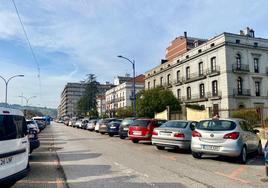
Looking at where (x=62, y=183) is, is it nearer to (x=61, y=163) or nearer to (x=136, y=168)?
(x=136, y=168)

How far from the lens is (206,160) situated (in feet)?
37.3

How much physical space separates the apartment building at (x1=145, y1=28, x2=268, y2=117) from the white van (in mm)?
41009

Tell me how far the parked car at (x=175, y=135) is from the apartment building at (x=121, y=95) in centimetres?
6531

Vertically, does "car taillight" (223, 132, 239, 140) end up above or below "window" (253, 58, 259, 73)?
below

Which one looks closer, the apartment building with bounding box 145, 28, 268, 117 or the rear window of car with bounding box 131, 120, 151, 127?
the rear window of car with bounding box 131, 120, 151, 127

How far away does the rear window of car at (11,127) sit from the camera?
19.6ft

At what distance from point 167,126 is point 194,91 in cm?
4053

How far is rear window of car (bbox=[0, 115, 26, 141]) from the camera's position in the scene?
235 inches

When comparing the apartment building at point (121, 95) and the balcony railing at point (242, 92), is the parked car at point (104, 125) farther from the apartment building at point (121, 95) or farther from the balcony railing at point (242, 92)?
the apartment building at point (121, 95)

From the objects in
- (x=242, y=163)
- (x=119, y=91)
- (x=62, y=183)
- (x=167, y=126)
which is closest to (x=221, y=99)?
(x=167, y=126)

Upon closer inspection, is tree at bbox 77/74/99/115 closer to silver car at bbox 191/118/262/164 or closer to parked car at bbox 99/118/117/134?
parked car at bbox 99/118/117/134

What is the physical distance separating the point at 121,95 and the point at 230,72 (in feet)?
161

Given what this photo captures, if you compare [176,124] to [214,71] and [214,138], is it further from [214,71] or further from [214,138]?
[214,71]

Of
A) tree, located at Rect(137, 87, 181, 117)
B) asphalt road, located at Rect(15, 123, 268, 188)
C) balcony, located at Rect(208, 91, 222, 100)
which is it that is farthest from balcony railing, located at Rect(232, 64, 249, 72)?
asphalt road, located at Rect(15, 123, 268, 188)
